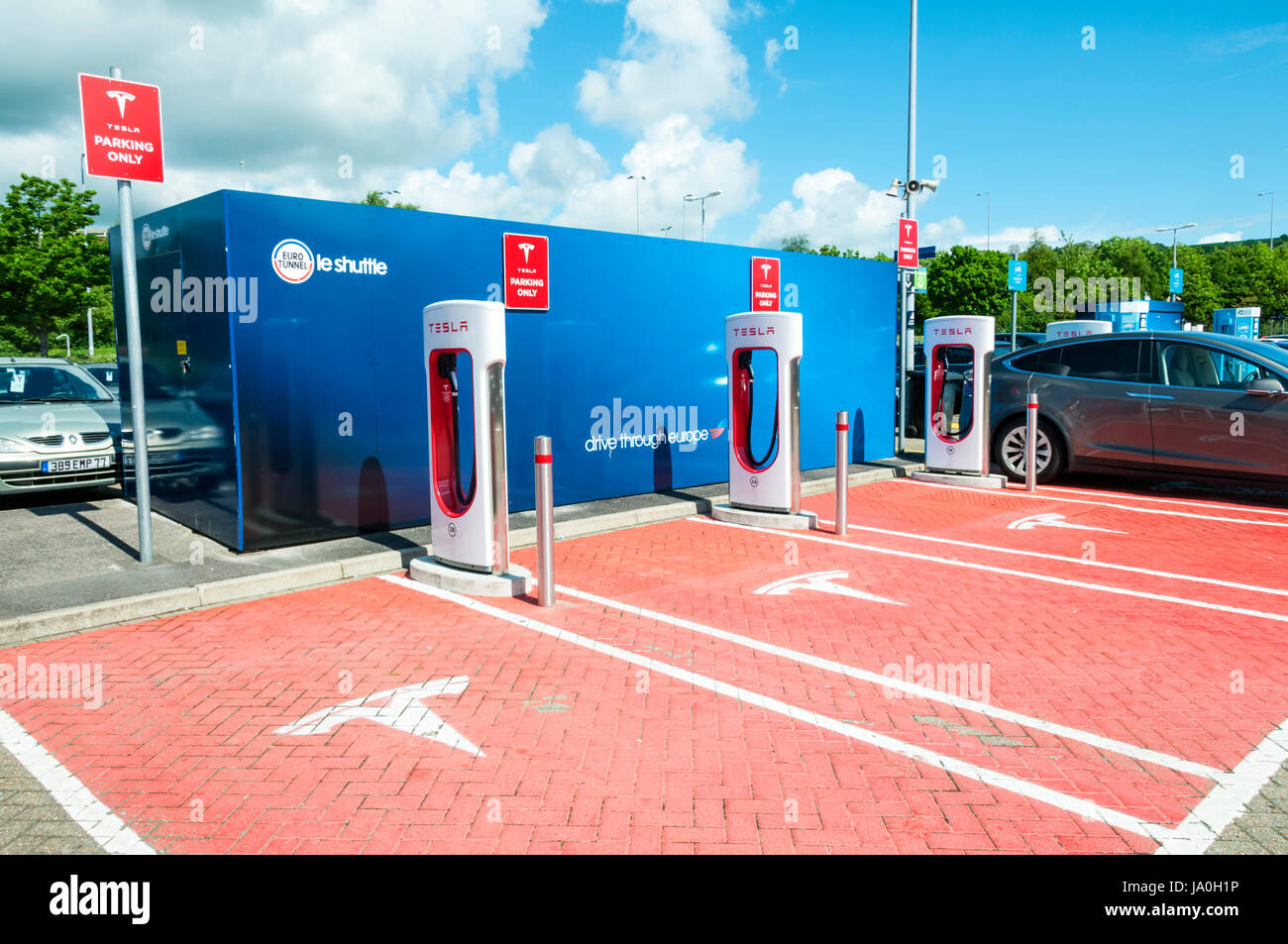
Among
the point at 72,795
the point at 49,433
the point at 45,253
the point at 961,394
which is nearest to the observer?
the point at 72,795

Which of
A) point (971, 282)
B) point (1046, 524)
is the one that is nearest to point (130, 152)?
point (1046, 524)

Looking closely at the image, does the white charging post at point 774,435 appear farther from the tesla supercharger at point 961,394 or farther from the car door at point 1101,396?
the car door at point 1101,396

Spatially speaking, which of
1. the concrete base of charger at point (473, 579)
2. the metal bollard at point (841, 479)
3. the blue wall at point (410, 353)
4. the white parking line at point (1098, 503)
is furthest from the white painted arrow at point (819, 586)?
the white parking line at point (1098, 503)

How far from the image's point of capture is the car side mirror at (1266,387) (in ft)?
30.9

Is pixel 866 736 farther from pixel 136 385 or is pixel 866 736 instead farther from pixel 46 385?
pixel 46 385

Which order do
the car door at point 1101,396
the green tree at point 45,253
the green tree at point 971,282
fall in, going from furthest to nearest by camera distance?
the green tree at point 971,282 < the green tree at point 45,253 < the car door at point 1101,396

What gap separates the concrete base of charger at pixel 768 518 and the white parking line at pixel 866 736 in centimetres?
368

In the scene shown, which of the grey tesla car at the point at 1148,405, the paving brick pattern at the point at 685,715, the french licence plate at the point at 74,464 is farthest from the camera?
the grey tesla car at the point at 1148,405

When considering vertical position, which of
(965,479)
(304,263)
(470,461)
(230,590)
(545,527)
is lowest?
(230,590)

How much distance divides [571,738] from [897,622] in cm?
264

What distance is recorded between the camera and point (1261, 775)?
366 centimetres

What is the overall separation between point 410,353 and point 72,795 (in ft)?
17.2

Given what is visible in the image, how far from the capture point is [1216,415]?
9852mm

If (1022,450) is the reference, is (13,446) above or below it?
above
